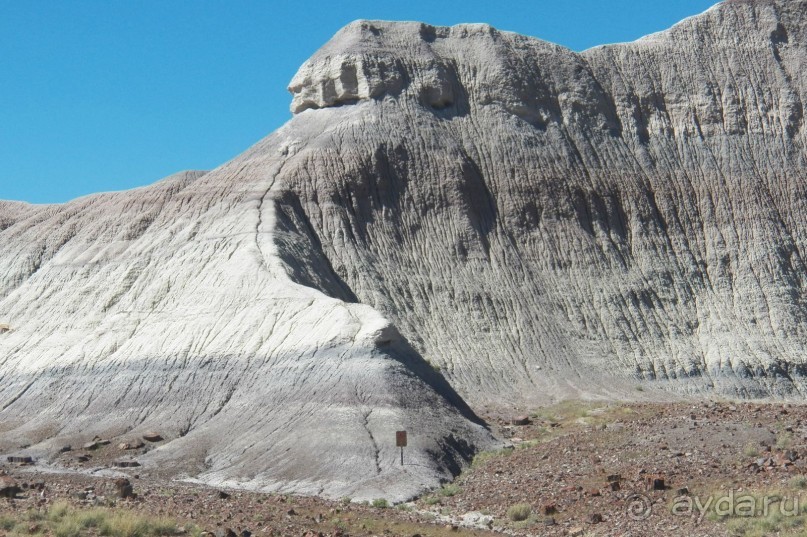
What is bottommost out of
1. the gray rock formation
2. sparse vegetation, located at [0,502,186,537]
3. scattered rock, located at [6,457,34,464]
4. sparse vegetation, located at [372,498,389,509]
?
sparse vegetation, located at [372,498,389,509]

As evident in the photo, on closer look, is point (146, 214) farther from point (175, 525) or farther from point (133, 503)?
point (175, 525)

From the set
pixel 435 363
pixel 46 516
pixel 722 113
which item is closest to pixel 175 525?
pixel 46 516

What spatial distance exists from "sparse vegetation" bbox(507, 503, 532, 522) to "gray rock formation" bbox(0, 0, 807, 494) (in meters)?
8.99

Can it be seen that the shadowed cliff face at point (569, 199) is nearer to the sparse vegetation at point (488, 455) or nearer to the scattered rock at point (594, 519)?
the sparse vegetation at point (488, 455)

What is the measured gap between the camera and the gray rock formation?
4191cm

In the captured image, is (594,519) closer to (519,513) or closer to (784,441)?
(519,513)

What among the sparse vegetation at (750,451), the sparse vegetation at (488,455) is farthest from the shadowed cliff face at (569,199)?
the sparse vegetation at (750,451)

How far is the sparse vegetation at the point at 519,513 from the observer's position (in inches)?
1051

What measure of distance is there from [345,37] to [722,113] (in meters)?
23.0

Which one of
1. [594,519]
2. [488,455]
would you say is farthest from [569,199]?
[594,519]

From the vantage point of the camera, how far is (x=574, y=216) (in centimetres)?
6278

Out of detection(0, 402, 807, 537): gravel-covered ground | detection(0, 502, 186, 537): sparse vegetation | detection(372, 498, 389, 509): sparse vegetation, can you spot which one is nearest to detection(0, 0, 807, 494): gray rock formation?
detection(0, 402, 807, 537): gravel-covered ground

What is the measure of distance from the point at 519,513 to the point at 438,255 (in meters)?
32.7

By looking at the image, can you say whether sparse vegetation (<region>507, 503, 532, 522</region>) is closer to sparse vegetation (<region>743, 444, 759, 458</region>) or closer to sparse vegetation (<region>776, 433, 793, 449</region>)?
sparse vegetation (<region>743, 444, 759, 458</region>)
